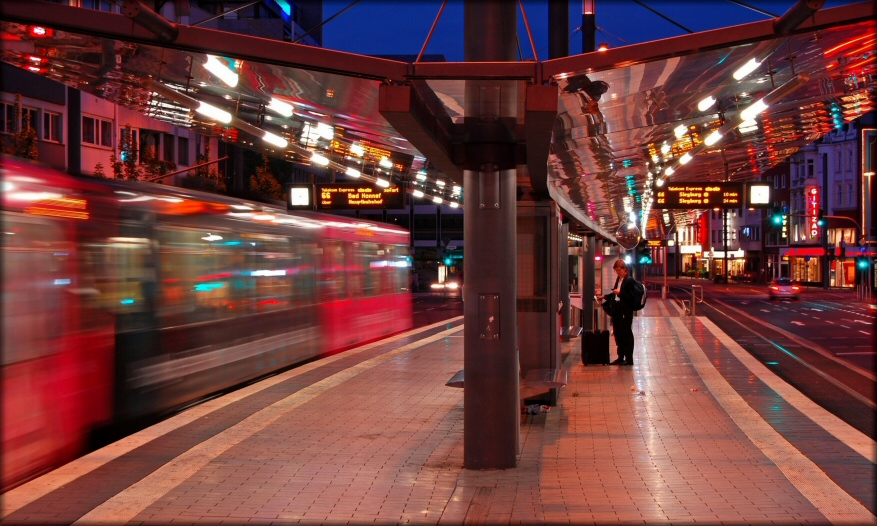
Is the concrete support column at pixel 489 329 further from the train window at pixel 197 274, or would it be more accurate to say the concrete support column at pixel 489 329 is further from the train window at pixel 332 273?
the train window at pixel 332 273

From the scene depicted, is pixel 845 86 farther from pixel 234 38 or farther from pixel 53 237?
pixel 53 237

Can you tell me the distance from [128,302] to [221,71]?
10.4ft

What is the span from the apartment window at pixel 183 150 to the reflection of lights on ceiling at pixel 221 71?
42.6 meters

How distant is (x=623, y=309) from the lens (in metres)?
16.4

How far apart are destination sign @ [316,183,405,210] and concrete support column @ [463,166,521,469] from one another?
506 inches

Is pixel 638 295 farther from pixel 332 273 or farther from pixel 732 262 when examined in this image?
pixel 732 262

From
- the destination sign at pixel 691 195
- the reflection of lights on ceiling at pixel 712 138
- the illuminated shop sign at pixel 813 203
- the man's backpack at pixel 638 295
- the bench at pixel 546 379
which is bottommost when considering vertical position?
the bench at pixel 546 379

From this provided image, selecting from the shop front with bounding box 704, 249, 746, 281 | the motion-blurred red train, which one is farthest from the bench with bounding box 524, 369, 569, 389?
the shop front with bounding box 704, 249, 746, 281

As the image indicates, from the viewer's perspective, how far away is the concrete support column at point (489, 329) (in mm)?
7957

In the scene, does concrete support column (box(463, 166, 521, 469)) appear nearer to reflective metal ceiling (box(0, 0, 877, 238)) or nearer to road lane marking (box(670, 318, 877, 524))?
reflective metal ceiling (box(0, 0, 877, 238))

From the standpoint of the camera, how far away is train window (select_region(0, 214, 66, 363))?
7.96 m

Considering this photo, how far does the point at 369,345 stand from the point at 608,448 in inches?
488

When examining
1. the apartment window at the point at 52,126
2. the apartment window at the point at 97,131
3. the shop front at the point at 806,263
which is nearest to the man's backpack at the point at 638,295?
the apartment window at the point at 52,126

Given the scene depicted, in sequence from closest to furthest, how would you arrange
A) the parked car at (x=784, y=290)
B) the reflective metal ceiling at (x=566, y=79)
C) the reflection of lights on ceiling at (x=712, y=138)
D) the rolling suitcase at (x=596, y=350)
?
1. the reflective metal ceiling at (x=566, y=79)
2. the reflection of lights on ceiling at (x=712, y=138)
3. the rolling suitcase at (x=596, y=350)
4. the parked car at (x=784, y=290)
